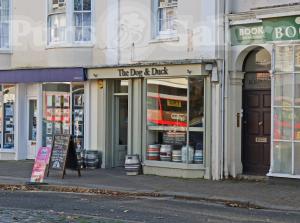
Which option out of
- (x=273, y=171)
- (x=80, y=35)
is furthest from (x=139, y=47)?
(x=273, y=171)

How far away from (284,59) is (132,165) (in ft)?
17.6

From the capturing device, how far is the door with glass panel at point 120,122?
20469mm

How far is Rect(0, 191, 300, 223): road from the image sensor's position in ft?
36.8

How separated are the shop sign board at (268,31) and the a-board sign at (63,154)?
5331 mm

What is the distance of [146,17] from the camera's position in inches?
755

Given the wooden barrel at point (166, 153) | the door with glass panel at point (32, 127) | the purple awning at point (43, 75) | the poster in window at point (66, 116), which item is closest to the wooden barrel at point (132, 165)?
the wooden barrel at point (166, 153)

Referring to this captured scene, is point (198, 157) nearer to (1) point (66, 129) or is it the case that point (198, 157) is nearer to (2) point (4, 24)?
(1) point (66, 129)

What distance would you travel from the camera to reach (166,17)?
18938 mm

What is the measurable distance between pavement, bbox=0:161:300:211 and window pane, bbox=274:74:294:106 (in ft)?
6.60

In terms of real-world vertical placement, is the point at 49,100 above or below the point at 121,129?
above

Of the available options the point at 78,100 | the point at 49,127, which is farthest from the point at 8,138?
the point at 78,100

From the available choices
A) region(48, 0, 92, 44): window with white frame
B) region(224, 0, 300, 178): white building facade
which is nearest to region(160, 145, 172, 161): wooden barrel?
region(224, 0, 300, 178): white building facade

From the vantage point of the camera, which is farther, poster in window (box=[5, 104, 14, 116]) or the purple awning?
poster in window (box=[5, 104, 14, 116])

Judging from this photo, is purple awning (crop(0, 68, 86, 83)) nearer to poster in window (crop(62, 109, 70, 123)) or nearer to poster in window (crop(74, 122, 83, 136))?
poster in window (crop(62, 109, 70, 123))
